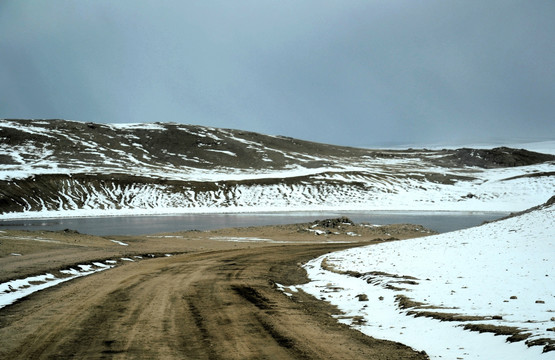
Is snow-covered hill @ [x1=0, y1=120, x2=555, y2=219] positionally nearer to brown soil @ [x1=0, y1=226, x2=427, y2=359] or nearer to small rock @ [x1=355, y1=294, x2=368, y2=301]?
brown soil @ [x1=0, y1=226, x2=427, y2=359]

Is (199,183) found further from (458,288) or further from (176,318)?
(176,318)

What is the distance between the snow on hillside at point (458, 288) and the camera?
8.48m

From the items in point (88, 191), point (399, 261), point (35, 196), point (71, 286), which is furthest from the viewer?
point (88, 191)

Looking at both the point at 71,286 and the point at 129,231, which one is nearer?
the point at 71,286

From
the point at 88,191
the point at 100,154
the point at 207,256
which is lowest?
the point at 207,256

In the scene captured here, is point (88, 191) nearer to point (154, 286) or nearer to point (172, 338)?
point (154, 286)

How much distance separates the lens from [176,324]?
10273mm

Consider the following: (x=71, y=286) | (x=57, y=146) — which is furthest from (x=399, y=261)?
(x=57, y=146)

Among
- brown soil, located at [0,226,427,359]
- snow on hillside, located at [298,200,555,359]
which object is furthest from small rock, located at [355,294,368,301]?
brown soil, located at [0,226,427,359]

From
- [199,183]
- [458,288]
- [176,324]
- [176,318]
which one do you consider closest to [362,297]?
[458,288]

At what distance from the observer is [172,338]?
358 inches

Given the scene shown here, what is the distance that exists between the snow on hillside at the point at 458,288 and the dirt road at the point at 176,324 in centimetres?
97

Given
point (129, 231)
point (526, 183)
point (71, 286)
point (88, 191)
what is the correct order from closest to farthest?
1. point (71, 286)
2. point (129, 231)
3. point (88, 191)
4. point (526, 183)

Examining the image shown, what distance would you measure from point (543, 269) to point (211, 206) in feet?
252
